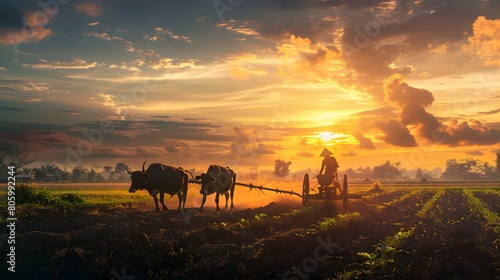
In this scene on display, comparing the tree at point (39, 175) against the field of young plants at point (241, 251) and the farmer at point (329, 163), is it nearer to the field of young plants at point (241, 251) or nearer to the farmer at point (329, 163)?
the field of young plants at point (241, 251)

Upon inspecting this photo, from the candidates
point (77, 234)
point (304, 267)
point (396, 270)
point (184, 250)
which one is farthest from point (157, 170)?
point (396, 270)

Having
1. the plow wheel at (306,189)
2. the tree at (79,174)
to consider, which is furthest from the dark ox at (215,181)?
the tree at (79,174)

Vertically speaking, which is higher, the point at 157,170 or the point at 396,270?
the point at 157,170

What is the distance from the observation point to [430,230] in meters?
21.0

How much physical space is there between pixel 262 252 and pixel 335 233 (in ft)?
16.4

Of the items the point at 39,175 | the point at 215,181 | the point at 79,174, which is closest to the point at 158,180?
the point at 215,181

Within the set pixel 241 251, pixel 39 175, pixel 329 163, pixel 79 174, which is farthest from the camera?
pixel 79 174

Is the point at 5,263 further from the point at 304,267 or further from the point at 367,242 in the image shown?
the point at 367,242

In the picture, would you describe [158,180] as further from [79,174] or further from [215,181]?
[79,174]

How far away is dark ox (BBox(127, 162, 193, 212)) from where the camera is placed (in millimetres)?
24031

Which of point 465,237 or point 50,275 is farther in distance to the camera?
point 465,237

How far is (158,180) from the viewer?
81.3 ft

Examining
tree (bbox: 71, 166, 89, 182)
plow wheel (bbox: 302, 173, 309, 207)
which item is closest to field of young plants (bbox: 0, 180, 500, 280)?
plow wheel (bbox: 302, 173, 309, 207)

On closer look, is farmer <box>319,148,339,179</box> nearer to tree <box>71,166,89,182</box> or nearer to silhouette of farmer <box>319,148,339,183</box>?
silhouette of farmer <box>319,148,339,183</box>
